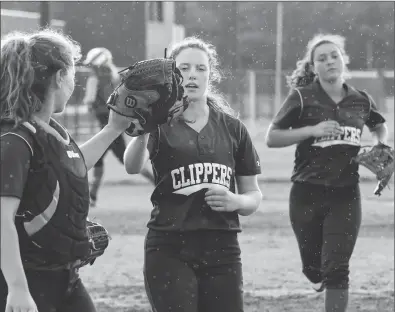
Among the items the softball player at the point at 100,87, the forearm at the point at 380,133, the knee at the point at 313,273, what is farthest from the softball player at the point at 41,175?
the softball player at the point at 100,87

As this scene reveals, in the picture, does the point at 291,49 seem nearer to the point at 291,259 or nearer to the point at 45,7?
the point at 45,7

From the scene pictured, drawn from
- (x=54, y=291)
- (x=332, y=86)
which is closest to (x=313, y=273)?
(x=332, y=86)

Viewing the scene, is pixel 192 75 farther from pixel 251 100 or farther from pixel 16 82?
pixel 251 100

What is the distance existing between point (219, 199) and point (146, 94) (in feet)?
2.03

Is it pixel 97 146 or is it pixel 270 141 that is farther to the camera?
pixel 270 141

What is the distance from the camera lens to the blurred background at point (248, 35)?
32.2 meters

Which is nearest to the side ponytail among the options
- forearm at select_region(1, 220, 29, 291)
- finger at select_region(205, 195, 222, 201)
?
forearm at select_region(1, 220, 29, 291)

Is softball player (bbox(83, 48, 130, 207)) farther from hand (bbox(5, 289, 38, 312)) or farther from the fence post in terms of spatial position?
the fence post

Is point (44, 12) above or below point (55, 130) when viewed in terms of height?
above

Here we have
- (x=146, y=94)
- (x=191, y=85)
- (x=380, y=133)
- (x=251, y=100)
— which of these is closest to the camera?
(x=146, y=94)

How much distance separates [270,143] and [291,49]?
165 feet

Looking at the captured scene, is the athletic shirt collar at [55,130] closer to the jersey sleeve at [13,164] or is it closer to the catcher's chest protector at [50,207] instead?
the catcher's chest protector at [50,207]

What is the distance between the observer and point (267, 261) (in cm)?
852

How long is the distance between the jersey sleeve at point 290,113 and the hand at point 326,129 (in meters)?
0.21
